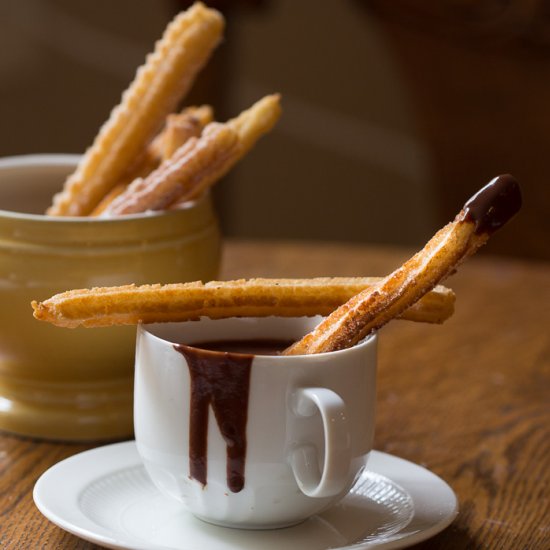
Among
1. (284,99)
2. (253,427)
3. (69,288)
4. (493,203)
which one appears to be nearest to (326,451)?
(253,427)

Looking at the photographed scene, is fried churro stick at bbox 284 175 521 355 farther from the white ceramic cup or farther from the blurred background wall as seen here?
the blurred background wall

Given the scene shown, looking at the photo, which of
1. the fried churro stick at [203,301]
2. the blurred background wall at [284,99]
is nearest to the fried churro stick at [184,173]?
the fried churro stick at [203,301]

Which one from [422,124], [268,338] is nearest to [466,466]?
[268,338]

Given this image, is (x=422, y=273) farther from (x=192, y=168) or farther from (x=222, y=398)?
(x=192, y=168)

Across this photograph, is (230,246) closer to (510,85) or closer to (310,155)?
(510,85)

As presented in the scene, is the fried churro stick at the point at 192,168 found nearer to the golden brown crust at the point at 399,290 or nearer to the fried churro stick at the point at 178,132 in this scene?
the fried churro stick at the point at 178,132

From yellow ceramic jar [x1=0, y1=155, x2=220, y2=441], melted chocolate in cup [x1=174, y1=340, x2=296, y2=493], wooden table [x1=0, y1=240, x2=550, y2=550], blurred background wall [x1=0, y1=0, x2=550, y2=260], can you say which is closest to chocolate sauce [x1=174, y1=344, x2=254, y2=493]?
melted chocolate in cup [x1=174, y1=340, x2=296, y2=493]
